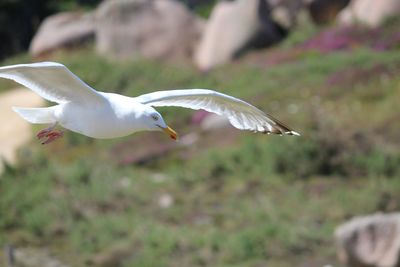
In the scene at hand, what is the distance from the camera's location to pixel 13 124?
1970 centimetres

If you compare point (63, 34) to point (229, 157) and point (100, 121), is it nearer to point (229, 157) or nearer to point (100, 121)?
point (229, 157)

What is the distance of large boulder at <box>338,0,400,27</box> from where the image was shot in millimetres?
19562

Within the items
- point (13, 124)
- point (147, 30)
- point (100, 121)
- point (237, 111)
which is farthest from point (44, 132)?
point (147, 30)

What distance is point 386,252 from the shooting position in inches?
399

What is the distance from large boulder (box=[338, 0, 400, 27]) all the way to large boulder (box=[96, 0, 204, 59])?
3101 millimetres

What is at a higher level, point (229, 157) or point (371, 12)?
point (371, 12)

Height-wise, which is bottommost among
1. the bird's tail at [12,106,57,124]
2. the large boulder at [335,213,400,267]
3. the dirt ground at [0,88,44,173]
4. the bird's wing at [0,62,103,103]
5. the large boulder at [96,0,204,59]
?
the dirt ground at [0,88,44,173]

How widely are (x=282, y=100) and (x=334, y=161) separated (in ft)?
10.3

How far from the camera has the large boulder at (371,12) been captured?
1956 centimetres

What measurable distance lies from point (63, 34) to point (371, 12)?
6.72 m

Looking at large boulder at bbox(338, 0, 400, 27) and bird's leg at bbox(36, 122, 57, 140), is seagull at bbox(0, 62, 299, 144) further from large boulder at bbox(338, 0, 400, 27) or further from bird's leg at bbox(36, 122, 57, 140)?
large boulder at bbox(338, 0, 400, 27)

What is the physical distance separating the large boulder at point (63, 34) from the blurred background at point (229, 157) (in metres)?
0.73

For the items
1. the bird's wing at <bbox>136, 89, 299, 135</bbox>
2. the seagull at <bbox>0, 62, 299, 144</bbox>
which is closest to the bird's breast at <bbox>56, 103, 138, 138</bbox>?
the seagull at <bbox>0, 62, 299, 144</bbox>

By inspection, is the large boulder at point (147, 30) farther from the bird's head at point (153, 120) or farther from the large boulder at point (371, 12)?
the bird's head at point (153, 120)
